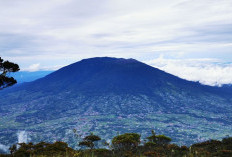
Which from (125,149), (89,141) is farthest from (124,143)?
(89,141)

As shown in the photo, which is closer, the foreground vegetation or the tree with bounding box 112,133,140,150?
the foreground vegetation

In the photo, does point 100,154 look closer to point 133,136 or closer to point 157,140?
point 133,136

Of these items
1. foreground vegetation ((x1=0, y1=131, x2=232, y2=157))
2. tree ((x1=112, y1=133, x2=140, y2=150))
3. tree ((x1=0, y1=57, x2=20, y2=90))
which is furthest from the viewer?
tree ((x1=0, y1=57, x2=20, y2=90))

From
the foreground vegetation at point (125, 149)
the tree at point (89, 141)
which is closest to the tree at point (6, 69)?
the foreground vegetation at point (125, 149)

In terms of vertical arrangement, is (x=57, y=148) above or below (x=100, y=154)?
above

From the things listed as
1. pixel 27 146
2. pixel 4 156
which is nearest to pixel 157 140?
pixel 27 146

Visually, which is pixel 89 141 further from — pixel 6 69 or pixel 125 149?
pixel 6 69

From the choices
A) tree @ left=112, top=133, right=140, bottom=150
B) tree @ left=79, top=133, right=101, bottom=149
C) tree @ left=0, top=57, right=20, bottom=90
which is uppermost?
tree @ left=0, top=57, right=20, bottom=90

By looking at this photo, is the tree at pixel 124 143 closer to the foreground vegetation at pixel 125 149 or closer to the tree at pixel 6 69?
the foreground vegetation at pixel 125 149

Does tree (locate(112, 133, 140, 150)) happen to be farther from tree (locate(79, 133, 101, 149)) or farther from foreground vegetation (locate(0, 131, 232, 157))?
tree (locate(79, 133, 101, 149))

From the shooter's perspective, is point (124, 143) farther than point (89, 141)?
Yes

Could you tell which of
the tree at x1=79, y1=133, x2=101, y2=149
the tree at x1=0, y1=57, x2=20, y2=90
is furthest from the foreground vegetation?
the tree at x1=0, y1=57, x2=20, y2=90
